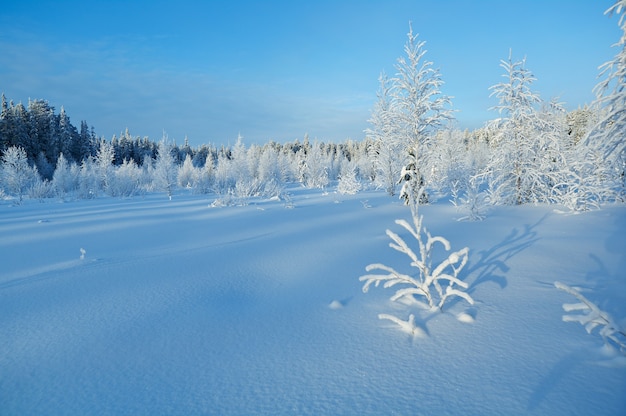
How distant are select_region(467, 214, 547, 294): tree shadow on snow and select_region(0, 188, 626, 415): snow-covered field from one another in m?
0.04

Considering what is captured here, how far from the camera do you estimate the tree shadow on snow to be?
448cm

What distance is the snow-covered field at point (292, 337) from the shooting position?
2229 mm

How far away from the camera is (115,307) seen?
150 inches

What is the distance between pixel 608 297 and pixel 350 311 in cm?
283

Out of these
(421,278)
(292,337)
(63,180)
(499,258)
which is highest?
(63,180)

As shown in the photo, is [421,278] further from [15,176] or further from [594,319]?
[15,176]

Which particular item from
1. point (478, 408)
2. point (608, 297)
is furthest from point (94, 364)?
point (608, 297)

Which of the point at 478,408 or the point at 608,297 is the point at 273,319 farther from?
the point at 608,297

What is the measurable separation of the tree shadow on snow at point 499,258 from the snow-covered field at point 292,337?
0.13 feet

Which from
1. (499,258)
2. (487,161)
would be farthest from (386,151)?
(499,258)

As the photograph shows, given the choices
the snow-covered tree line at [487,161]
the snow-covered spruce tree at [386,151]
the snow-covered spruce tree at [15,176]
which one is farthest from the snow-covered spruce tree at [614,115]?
the snow-covered spruce tree at [15,176]

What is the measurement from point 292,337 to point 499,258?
159 inches

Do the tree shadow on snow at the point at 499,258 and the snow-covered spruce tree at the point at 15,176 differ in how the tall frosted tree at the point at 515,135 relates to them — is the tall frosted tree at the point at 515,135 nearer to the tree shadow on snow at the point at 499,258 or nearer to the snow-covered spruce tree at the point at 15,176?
the tree shadow on snow at the point at 499,258

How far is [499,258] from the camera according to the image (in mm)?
5512
